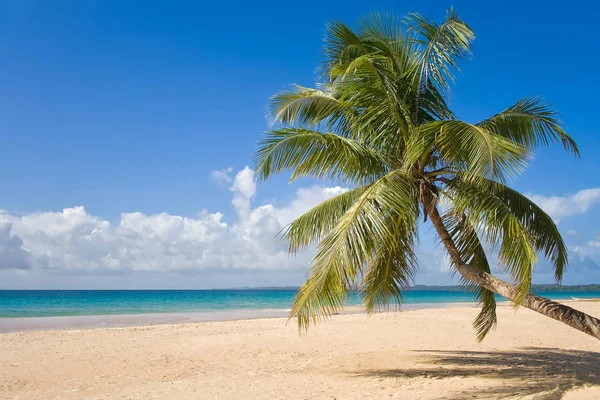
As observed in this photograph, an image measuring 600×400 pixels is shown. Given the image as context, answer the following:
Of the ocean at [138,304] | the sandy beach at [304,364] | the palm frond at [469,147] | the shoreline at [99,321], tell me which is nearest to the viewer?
the palm frond at [469,147]

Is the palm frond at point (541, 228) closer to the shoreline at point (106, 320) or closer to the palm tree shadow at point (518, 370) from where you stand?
the palm tree shadow at point (518, 370)

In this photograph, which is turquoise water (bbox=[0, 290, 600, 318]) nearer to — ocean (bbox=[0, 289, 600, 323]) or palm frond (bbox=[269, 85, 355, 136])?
ocean (bbox=[0, 289, 600, 323])

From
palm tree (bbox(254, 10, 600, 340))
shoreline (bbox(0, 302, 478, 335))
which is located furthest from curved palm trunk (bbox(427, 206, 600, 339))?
shoreline (bbox(0, 302, 478, 335))

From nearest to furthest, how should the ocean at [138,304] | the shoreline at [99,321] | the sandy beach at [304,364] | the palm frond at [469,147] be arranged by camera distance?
the palm frond at [469,147] < the sandy beach at [304,364] < the shoreline at [99,321] < the ocean at [138,304]

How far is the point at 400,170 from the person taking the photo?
287 inches

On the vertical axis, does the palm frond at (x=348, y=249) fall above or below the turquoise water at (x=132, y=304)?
above

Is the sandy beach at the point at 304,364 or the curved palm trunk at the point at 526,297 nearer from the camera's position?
the curved palm trunk at the point at 526,297

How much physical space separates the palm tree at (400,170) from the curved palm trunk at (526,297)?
0.02 m

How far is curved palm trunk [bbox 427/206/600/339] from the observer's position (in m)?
6.64

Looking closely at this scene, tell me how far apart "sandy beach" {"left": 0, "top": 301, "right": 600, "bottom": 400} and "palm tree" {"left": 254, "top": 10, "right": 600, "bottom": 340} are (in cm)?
138

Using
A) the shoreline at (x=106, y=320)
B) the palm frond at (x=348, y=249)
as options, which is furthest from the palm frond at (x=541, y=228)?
the shoreline at (x=106, y=320)

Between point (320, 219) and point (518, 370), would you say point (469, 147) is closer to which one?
point (320, 219)

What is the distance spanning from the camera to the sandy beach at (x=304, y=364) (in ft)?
24.4

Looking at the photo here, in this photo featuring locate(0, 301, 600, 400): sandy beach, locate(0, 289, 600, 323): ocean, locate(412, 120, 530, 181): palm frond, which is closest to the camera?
locate(412, 120, 530, 181): palm frond
